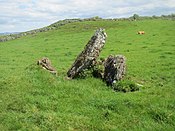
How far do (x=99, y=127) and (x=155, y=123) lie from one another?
1849 mm

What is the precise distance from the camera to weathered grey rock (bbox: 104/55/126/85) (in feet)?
46.6

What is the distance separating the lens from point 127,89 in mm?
13477

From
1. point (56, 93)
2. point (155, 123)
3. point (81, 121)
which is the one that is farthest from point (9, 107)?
point (155, 123)

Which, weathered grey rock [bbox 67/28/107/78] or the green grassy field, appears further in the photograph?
weathered grey rock [bbox 67/28/107/78]

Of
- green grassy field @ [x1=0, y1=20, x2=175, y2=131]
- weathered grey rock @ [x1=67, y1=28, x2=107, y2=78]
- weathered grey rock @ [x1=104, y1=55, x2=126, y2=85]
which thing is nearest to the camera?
green grassy field @ [x1=0, y1=20, x2=175, y2=131]

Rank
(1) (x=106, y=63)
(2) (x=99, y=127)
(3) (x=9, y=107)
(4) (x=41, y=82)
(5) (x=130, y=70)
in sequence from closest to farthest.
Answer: (2) (x=99, y=127), (3) (x=9, y=107), (4) (x=41, y=82), (1) (x=106, y=63), (5) (x=130, y=70)

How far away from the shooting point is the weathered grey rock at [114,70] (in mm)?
14195

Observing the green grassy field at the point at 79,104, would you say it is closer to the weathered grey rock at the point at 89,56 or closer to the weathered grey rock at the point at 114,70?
the weathered grey rock at the point at 114,70

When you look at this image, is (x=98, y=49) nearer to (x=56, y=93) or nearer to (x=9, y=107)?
(x=56, y=93)

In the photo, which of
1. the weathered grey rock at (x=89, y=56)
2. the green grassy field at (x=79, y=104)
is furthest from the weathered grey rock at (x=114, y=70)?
the weathered grey rock at (x=89, y=56)

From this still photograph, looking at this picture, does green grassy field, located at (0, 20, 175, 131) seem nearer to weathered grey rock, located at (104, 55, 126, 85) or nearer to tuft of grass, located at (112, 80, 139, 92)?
tuft of grass, located at (112, 80, 139, 92)

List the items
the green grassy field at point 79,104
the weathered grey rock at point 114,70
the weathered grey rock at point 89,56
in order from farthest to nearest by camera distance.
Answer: the weathered grey rock at point 89,56 < the weathered grey rock at point 114,70 < the green grassy field at point 79,104

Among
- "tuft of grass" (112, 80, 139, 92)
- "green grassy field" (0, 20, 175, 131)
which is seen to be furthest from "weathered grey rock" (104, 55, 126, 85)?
"green grassy field" (0, 20, 175, 131)

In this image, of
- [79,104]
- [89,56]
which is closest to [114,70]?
[89,56]
